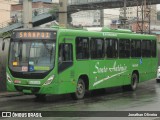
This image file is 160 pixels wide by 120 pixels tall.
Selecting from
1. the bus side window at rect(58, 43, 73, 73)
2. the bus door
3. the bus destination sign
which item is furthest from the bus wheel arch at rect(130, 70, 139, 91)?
the bus destination sign

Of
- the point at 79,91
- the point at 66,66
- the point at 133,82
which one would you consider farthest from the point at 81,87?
the point at 133,82

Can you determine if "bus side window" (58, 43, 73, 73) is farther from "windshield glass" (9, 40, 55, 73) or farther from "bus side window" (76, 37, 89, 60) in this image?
"bus side window" (76, 37, 89, 60)

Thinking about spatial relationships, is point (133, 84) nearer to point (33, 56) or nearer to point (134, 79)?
point (134, 79)

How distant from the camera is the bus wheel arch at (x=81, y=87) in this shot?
1667 cm

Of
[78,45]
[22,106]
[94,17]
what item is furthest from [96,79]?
[94,17]

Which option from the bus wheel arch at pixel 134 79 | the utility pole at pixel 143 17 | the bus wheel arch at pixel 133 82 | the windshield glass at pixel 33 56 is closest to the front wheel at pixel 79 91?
the windshield glass at pixel 33 56

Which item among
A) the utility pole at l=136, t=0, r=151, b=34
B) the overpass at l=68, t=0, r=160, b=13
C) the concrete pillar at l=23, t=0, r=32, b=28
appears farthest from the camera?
the overpass at l=68, t=0, r=160, b=13

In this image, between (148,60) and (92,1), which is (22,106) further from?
(92,1)

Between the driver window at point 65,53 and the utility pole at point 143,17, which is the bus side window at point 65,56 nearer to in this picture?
the driver window at point 65,53

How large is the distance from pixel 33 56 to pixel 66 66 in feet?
4.39

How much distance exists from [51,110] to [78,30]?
4782 mm

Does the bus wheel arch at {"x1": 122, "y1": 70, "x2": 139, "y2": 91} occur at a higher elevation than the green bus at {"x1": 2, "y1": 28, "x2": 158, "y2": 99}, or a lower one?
lower

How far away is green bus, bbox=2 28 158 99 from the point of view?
15234 millimetres

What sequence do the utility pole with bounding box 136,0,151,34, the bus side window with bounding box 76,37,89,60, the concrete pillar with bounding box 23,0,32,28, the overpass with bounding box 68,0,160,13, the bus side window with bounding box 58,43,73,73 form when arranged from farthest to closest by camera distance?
the overpass with bounding box 68,0,160,13, the utility pole with bounding box 136,0,151,34, the concrete pillar with bounding box 23,0,32,28, the bus side window with bounding box 76,37,89,60, the bus side window with bounding box 58,43,73,73
